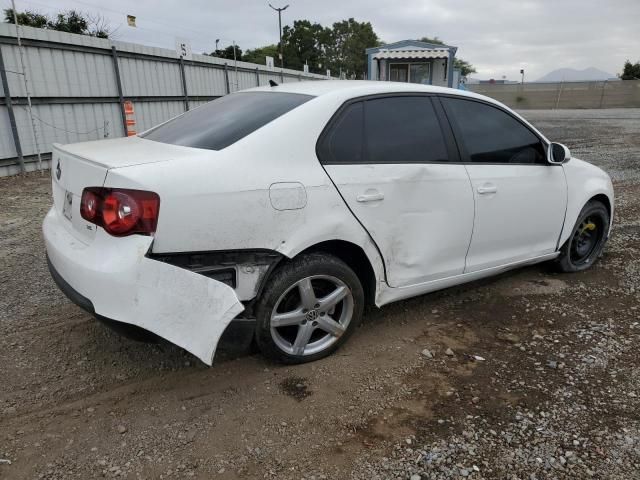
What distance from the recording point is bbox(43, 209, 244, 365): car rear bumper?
7.56 ft

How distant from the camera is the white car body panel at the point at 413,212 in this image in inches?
114

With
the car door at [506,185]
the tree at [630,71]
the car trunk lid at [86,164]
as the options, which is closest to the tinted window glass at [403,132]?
the car door at [506,185]

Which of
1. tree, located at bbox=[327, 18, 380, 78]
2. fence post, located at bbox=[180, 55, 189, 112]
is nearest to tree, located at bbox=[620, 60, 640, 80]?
tree, located at bbox=[327, 18, 380, 78]

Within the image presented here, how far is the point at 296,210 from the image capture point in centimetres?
263

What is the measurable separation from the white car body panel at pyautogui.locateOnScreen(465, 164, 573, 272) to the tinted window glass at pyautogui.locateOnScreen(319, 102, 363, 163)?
90 cm

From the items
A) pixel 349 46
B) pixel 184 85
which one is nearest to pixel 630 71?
pixel 349 46

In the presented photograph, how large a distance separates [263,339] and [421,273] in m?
1.15

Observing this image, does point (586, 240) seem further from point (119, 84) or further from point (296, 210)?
point (119, 84)

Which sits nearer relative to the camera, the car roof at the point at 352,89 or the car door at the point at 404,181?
the car door at the point at 404,181

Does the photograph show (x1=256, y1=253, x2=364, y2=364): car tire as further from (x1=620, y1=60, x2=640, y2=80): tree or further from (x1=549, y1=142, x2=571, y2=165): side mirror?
(x1=620, y1=60, x2=640, y2=80): tree

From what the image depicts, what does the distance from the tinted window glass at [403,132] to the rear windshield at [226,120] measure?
1.46 feet

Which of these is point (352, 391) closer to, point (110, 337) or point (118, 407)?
point (118, 407)

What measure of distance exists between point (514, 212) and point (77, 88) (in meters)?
9.60

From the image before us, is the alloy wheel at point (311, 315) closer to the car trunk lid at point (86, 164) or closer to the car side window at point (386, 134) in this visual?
the car side window at point (386, 134)
